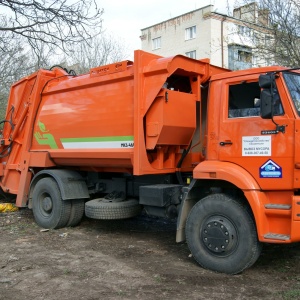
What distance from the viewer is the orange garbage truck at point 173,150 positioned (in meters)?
4.55

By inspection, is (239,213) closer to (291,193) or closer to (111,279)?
(291,193)

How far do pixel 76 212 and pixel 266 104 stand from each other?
4.28m

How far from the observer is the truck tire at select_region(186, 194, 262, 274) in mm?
4621

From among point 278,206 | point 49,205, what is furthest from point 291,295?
point 49,205

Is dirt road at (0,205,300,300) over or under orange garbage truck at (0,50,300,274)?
under

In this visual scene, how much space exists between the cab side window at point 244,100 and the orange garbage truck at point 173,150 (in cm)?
1

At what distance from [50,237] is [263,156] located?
12.9 feet

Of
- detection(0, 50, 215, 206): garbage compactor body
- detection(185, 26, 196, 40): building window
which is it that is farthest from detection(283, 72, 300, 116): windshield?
detection(185, 26, 196, 40): building window

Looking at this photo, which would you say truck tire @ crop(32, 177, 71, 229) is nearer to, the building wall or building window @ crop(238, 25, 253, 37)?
building window @ crop(238, 25, 253, 37)

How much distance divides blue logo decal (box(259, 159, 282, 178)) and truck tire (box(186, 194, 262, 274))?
47cm

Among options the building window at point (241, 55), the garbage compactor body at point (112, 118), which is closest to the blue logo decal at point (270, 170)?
the garbage compactor body at point (112, 118)

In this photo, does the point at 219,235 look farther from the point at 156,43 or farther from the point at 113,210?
the point at 156,43

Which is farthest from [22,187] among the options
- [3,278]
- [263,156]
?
[263,156]

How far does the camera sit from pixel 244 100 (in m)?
4.87
